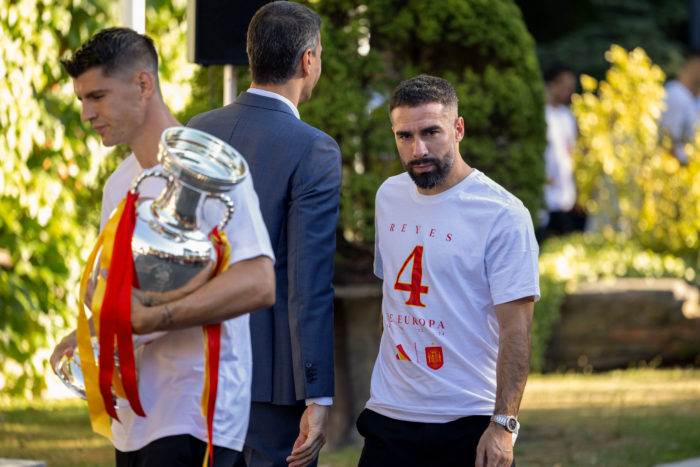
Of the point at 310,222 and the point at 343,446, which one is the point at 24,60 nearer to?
the point at 343,446

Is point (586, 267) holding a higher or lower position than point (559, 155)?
lower

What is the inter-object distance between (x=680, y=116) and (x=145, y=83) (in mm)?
9054

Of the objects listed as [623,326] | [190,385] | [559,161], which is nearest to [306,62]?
[190,385]

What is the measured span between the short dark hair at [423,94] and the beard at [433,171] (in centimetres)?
18

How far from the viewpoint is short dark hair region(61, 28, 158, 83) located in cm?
258

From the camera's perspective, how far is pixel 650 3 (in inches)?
996

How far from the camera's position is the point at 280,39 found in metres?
3.17

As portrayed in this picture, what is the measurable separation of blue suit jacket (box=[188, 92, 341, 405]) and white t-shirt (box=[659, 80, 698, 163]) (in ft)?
27.1

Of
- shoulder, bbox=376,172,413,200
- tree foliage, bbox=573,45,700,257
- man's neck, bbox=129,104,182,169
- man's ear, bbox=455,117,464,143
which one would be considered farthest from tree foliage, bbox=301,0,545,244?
tree foliage, bbox=573,45,700,257

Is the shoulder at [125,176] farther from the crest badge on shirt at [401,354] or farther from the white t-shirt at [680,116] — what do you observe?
the white t-shirt at [680,116]

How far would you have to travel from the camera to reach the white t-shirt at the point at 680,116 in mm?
10805

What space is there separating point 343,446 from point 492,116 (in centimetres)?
210

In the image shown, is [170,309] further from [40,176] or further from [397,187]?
[40,176]

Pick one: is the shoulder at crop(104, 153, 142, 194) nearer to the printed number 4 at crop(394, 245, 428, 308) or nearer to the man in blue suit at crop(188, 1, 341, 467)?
the man in blue suit at crop(188, 1, 341, 467)
